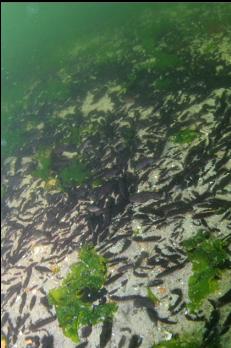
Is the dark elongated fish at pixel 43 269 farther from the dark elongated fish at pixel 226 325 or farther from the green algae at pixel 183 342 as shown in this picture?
the dark elongated fish at pixel 226 325

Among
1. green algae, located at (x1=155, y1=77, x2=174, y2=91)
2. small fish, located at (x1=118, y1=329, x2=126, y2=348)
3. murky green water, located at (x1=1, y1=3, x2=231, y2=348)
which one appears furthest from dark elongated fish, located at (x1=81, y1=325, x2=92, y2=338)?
green algae, located at (x1=155, y1=77, x2=174, y2=91)

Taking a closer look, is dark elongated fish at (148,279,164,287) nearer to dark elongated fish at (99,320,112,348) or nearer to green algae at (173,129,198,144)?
dark elongated fish at (99,320,112,348)

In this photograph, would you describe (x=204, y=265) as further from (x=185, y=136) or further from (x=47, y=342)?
(x=185, y=136)

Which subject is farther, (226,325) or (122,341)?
(122,341)

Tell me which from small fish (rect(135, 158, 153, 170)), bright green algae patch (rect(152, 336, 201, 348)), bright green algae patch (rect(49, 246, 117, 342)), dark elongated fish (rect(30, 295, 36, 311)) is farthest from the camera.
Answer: small fish (rect(135, 158, 153, 170))

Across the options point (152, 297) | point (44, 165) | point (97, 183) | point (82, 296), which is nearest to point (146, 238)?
point (152, 297)

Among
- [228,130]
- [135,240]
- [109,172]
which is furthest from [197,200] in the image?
[109,172]

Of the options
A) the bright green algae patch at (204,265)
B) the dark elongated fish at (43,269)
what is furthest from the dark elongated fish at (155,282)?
the dark elongated fish at (43,269)
